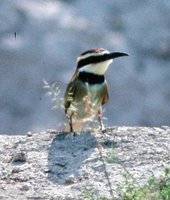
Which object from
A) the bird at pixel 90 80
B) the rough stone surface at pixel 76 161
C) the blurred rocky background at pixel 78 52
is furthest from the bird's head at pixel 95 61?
the blurred rocky background at pixel 78 52

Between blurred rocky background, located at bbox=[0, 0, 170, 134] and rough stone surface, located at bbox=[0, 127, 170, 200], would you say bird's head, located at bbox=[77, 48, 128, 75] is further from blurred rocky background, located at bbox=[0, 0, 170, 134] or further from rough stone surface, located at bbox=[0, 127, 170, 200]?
blurred rocky background, located at bbox=[0, 0, 170, 134]

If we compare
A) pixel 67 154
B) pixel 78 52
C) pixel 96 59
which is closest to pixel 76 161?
pixel 67 154

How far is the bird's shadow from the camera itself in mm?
5605

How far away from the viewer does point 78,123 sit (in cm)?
689

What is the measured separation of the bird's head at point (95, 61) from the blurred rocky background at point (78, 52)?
2.78 meters

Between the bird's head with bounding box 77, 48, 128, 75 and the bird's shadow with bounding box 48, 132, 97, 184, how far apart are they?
89 centimetres

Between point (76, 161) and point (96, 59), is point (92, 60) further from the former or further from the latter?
point (76, 161)

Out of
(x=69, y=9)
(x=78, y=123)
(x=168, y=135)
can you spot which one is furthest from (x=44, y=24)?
(x=168, y=135)

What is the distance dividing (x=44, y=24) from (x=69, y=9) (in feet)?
1.23

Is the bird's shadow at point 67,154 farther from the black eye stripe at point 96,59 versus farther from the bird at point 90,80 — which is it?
the black eye stripe at point 96,59

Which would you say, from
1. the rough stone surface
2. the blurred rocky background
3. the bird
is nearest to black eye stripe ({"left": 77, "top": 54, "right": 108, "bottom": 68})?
the bird

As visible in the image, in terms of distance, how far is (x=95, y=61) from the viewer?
7074mm

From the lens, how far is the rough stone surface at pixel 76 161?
5.39m

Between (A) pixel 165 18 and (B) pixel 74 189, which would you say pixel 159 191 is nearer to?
(B) pixel 74 189
